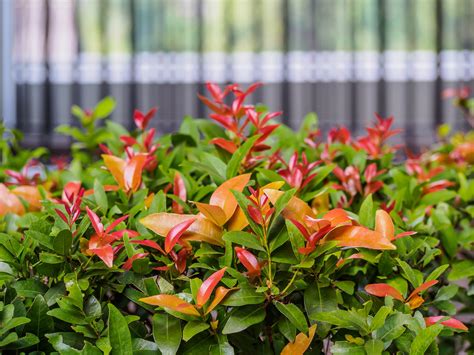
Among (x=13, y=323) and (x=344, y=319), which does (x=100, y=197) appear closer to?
(x=13, y=323)

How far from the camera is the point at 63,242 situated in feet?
2.53

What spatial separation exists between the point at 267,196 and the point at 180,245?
0.13 m

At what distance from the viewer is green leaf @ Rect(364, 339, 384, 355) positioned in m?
0.71

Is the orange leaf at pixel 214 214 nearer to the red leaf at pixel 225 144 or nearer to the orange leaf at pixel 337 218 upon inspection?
the orange leaf at pixel 337 218

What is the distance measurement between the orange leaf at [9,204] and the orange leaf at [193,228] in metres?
0.34

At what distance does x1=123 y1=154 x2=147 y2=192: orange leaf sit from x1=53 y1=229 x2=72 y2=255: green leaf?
229 mm

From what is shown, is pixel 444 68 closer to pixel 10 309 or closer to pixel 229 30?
pixel 229 30

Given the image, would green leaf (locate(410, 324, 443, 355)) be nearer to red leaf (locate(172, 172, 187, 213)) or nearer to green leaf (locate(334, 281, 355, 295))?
green leaf (locate(334, 281, 355, 295))

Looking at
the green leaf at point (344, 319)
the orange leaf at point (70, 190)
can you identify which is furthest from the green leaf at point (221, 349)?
the orange leaf at point (70, 190)

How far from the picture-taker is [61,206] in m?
0.88

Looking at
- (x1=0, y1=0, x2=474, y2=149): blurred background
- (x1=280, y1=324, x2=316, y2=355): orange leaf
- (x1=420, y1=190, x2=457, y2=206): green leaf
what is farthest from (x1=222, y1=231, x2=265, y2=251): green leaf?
(x1=0, y1=0, x2=474, y2=149): blurred background

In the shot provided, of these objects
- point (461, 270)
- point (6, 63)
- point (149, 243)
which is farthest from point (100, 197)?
point (6, 63)

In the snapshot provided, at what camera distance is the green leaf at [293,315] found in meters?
0.73

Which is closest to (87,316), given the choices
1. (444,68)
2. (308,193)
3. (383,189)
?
(308,193)
